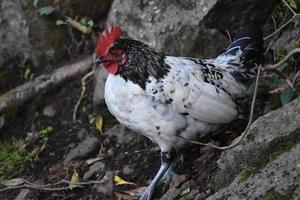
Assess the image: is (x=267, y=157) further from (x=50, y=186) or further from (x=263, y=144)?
(x=50, y=186)

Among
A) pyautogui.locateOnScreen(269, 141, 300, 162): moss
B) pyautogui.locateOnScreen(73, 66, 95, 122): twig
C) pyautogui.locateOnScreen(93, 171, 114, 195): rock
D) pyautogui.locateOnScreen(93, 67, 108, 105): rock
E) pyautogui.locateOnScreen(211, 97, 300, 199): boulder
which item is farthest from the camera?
pyautogui.locateOnScreen(73, 66, 95, 122): twig

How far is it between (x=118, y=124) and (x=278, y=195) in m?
2.55

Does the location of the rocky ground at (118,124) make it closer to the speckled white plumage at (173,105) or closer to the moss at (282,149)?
the moss at (282,149)

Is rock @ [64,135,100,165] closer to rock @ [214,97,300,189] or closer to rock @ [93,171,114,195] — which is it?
rock @ [93,171,114,195]

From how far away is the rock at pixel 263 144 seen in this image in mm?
3201

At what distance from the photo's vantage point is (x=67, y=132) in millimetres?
5367

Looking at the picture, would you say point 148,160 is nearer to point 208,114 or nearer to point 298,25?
point 208,114

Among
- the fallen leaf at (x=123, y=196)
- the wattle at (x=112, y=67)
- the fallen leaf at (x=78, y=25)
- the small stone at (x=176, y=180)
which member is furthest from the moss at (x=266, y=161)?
the fallen leaf at (x=78, y=25)

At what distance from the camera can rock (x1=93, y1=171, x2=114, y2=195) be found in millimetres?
4621

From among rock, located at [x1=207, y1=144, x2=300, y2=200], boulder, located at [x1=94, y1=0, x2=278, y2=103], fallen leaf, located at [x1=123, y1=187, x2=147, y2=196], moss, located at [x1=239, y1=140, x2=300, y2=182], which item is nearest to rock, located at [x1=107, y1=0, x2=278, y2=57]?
boulder, located at [x1=94, y1=0, x2=278, y2=103]

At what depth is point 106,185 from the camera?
4664 millimetres

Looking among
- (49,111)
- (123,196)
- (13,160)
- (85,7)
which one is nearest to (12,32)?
(85,7)

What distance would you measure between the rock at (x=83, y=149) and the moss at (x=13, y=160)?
397 millimetres

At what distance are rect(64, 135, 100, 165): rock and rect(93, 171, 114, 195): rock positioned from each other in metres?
0.41
